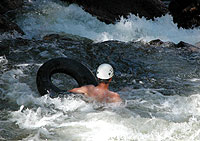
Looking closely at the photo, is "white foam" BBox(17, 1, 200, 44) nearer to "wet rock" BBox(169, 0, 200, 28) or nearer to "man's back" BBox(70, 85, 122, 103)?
"wet rock" BBox(169, 0, 200, 28)

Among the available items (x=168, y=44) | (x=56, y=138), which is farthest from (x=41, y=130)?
(x=168, y=44)

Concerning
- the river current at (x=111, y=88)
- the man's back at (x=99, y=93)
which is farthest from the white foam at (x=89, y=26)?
the man's back at (x=99, y=93)

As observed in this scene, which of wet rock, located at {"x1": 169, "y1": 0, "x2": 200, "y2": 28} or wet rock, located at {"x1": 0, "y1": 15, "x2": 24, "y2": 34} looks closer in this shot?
wet rock, located at {"x1": 0, "y1": 15, "x2": 24, "y2": 34}

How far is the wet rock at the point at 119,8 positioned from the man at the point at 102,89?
9.75 metres

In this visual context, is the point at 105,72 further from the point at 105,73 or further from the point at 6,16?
the point at 6,16

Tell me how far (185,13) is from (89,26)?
5.85 m

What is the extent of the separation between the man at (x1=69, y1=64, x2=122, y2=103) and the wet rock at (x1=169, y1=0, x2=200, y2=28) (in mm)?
11930

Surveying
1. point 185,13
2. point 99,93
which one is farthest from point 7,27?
point 185,13

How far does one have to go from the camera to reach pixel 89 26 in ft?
46.5

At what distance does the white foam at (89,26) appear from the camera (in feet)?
42.4

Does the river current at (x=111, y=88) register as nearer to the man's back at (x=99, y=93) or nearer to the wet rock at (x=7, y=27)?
the man's back at (x=99, y=93)

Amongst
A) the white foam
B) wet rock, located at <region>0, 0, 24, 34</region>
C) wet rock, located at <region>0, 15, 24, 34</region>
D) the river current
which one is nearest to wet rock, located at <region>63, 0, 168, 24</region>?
the white foam

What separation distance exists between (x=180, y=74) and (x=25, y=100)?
459 cm

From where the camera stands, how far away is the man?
17.3 feet
